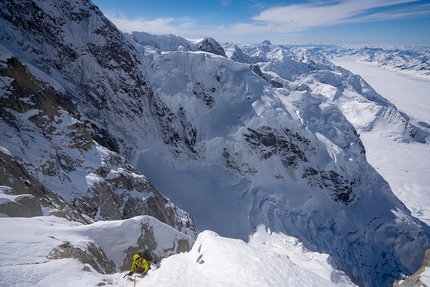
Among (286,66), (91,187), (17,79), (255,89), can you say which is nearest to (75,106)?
(17,79)

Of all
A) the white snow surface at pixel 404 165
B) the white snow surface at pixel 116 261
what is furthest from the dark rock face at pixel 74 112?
the white snow surface at pixel 404 165

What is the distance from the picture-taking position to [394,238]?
41812 mm

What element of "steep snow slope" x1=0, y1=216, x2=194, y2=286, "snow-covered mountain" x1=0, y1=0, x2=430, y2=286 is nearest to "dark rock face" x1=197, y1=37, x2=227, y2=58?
"snow-covered mountain" x1=0, y1=0, x2=430, y2=286

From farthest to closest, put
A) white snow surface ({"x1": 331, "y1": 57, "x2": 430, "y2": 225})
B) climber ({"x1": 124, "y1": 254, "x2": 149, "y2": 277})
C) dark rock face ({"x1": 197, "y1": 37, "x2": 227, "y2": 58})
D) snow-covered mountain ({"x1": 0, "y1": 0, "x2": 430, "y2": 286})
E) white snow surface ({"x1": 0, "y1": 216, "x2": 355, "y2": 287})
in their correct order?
dark rock face ({"x1": 197, "y1": 37, "x2": 227, "y2": 58}) → white snow surface ({"x1": 331, "y1": 57, "x2": 430, "y2": 225}) → snow-covered mountain ({"x1": 0, "y1": 0, "x2": 430, "y2": 286}) → climber ({"x1": 124, "y1": 254, "x2": 149, "y2": 277}) → white snow surface ({"x1": 0, "y1": 216, "x2": 355, "y2": 287})

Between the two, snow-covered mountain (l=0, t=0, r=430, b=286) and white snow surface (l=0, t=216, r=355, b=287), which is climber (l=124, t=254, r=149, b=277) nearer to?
white snow surface (l=0, t=216, r=355, b=287)

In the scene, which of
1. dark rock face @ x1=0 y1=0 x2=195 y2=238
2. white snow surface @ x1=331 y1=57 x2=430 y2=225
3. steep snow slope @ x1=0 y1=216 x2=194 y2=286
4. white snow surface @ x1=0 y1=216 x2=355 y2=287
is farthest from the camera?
white snow surface @ x1=331 y1=57 x2=430 y2=225

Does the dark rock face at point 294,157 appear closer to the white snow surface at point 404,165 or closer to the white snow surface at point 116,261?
the white snow surface at point 404,165

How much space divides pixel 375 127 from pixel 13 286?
404ft

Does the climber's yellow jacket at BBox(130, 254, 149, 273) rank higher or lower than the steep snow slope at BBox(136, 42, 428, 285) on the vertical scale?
higher

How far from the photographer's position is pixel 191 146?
40469mm

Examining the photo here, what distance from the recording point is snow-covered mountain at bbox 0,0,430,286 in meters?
18.5

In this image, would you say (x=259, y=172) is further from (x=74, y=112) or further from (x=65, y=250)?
(x=65, y=250)

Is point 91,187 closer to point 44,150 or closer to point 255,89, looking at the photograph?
point 44,150

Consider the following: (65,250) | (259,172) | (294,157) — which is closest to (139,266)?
(65,250)
